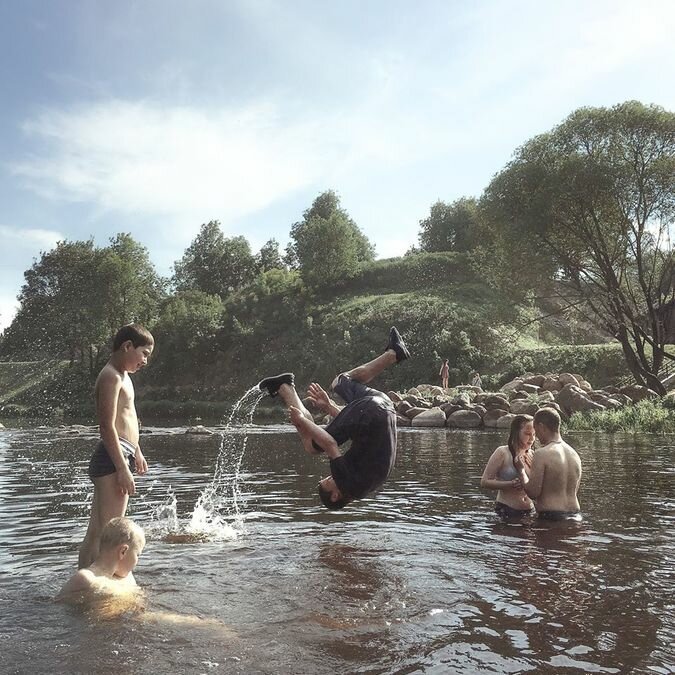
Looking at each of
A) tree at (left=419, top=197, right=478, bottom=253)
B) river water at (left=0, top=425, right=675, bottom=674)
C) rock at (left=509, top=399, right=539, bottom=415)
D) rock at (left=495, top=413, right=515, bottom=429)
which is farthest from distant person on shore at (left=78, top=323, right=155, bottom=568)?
tree at (left=419, top=197, right=478, bottom=253)

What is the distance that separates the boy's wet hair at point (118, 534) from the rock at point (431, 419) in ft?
93.4

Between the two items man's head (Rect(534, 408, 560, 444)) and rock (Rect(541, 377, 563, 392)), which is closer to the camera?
man's head (Rect(534, 408, 560, 444))

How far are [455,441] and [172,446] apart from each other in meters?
10.8

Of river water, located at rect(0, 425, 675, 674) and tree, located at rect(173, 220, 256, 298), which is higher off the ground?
tree, located at rect(173, 220, 256, 298)

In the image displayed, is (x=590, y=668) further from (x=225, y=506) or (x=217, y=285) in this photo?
(x=217, y=285)

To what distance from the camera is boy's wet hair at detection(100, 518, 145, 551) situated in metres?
6.27

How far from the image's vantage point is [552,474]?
9891 mm

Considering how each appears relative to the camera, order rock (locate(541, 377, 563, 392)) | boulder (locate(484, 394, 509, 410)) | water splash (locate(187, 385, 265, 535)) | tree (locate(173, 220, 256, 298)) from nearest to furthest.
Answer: water splash (locate(187, 385, 265, 535)) → boulder (locate(484, 394, 509, 410)) → rock (locate(541, 377, 563, 392)) → tree (locate(173, 220, 256, 298))

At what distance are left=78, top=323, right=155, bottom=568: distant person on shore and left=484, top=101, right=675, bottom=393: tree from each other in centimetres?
3119

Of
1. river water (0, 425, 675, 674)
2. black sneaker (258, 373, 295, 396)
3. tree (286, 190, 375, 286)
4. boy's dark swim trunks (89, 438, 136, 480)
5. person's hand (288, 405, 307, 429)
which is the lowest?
river water (0, 425, 675, 674)

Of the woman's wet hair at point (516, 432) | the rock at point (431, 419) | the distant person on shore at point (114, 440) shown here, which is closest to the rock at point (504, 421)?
the rock at point (431, 419)

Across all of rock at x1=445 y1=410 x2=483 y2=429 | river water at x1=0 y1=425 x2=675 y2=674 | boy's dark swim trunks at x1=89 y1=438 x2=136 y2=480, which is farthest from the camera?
rock at x1=445 y1=410 x2=483 y2=429

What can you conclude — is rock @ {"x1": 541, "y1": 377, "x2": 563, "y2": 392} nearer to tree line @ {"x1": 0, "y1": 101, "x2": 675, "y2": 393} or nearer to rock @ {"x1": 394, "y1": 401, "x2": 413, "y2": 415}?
tree line @ {"x1": 0, "y1": 101, "x2": 675, "y2": 393}

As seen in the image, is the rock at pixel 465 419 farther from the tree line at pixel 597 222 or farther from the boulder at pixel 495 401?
the tree line at pixel 597 222
